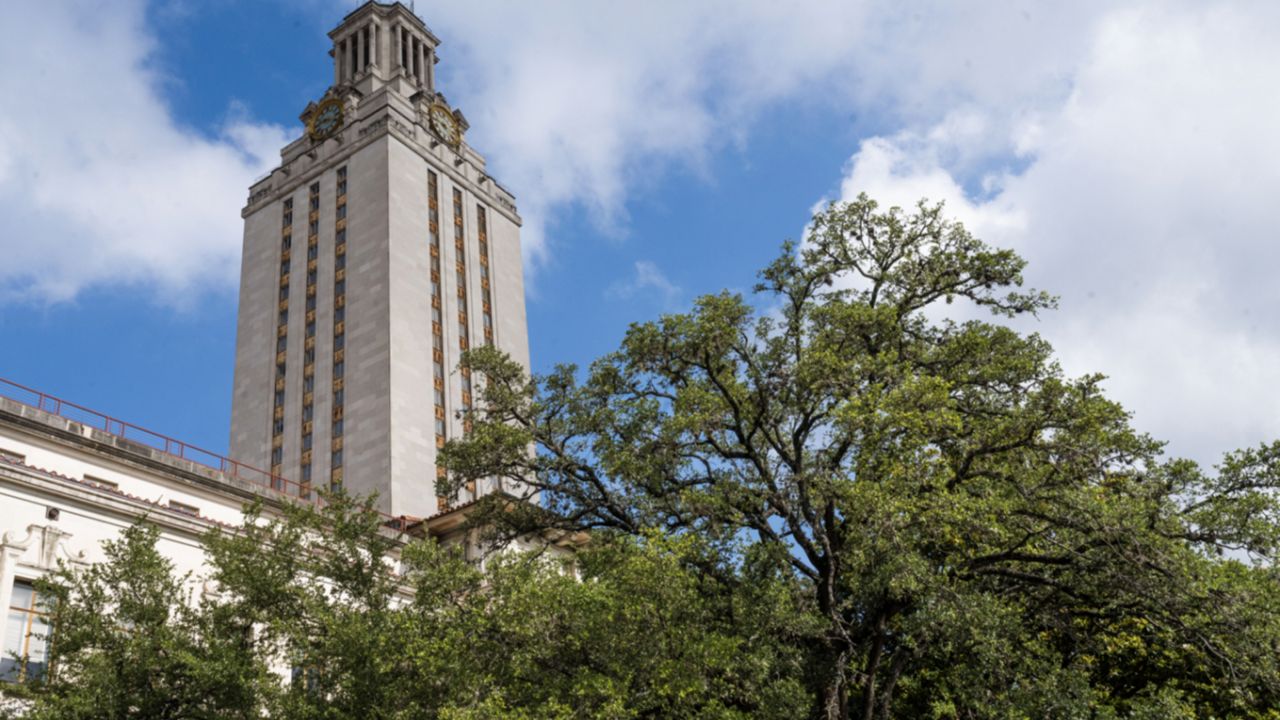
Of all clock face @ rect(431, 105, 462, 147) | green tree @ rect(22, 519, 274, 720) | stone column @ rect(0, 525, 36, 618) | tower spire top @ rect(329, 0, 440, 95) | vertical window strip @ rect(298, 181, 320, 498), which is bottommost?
green tree @ rect(22, 519, 274, 720)

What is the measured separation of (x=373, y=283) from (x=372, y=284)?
116 millimetres

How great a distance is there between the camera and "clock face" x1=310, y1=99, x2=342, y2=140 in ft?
335

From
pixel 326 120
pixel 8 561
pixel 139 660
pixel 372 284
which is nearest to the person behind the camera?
pixel 139 660

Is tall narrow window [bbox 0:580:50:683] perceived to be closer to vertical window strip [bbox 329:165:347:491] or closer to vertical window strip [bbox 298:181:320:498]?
vertical window strip [bbox 329:165:347:491]

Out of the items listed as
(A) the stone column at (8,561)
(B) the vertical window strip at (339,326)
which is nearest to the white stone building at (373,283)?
(B) the vertical window strip at (339,326)

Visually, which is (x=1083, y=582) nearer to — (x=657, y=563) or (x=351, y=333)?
(x=657, y=563)

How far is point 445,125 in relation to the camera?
10500 cm

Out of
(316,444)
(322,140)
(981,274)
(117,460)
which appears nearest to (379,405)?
(316,444)

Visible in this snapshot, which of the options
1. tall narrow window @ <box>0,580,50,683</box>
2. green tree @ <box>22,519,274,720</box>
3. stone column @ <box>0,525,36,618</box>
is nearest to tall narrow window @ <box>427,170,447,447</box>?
stone column @ <box>0,525,36,618</box>

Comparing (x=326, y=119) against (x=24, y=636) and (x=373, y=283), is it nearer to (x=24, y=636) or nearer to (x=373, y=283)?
(x=373, y=283)

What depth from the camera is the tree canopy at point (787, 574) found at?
2370cm

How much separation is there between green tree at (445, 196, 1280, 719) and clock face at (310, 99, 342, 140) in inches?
2998

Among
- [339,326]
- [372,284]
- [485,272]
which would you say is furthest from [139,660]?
[485,272]

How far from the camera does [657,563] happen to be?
2395 centimetres
